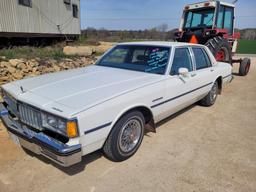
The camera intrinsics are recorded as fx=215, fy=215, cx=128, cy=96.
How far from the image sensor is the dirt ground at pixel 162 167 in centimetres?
261

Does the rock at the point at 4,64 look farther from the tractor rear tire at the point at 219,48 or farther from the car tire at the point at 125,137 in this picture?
the tractor rear tire at the point at 219,48

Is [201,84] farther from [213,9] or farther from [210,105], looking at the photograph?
[213,9]

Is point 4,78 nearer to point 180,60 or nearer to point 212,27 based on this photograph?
point 180,60

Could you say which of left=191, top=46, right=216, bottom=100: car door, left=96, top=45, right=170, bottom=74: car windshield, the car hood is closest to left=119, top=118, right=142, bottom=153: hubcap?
the car hood

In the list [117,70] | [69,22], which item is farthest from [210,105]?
[69,22]

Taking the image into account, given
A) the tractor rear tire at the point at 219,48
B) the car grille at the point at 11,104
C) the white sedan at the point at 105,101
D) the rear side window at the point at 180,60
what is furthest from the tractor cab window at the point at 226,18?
the car grille at the point at 11,104

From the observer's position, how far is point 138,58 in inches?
162

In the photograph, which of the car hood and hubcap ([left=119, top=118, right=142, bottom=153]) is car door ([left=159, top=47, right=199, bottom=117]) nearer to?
the car hood

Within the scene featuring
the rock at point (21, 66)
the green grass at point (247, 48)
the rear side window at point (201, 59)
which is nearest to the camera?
the rear side window at point (201, 59)

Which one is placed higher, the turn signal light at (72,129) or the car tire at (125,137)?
the turn signal light at (72,129)

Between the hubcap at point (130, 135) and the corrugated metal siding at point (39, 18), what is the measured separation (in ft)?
33.5

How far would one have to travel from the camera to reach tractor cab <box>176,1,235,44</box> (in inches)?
326

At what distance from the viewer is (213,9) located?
843 cm

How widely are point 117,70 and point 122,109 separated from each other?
1.28 metres
